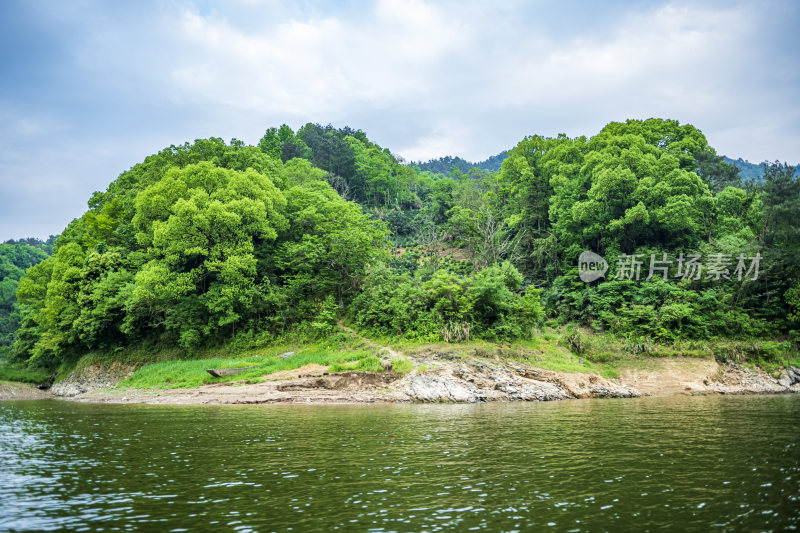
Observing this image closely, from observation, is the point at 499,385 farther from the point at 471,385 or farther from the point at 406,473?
the point at 406,473

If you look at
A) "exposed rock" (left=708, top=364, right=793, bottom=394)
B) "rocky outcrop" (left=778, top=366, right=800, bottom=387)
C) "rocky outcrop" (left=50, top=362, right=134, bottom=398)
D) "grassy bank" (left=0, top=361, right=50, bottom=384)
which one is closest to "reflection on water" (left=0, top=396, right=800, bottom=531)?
"exposed rock" (left=708, top=364, right=793, bottom=394)

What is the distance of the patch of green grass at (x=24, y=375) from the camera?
134 ft

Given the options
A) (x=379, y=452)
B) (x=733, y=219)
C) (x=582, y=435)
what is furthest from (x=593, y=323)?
(x=379, y=452)

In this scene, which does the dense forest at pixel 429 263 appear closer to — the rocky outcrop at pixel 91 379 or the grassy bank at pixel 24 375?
the grassy bank at pixel 24 375

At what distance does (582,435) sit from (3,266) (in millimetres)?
115472

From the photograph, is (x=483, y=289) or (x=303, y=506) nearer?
(x=303, y=506)

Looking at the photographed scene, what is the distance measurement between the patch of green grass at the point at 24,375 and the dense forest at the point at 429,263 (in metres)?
1.54

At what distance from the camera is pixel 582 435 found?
1476 cm

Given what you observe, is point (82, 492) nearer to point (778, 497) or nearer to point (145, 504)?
point (145, 504)

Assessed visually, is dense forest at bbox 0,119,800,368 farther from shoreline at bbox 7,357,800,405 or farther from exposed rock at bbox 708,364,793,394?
shoreline at bbox 7,357,800,405

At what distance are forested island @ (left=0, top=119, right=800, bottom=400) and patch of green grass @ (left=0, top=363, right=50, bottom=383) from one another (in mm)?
253

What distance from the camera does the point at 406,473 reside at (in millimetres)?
10531

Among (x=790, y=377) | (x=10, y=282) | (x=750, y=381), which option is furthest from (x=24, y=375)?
(x=790, y=377)

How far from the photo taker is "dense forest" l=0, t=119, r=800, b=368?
111ft
